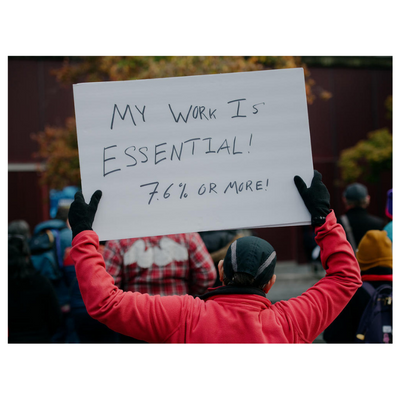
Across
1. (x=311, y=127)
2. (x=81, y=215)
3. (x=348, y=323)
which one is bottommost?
(x=348, y=323)

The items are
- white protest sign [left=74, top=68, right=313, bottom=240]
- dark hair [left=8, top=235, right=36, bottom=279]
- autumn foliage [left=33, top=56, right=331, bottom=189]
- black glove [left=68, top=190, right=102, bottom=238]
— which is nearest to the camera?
black glove [left=68, top=190, right=102, bottom=238]

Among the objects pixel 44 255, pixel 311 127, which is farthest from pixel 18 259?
pixel 311 127

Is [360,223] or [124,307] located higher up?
[360,223]

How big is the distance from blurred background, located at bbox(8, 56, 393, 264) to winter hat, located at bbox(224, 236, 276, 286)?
312 inches

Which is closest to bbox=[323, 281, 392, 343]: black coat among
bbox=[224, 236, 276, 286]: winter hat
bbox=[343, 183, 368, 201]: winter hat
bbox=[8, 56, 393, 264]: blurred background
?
bbox=[343, 183, 368, 201]: winter hat

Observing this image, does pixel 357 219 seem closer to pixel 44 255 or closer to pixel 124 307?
pixel 124 307

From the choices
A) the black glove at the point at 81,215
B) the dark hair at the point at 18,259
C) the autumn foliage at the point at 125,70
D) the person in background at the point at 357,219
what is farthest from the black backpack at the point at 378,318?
the autumn foliage at the point at 125,70

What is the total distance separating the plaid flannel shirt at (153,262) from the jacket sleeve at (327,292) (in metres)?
1.37

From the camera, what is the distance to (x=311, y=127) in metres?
12.7

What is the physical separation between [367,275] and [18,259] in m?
2.65

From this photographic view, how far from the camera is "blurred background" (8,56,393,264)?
1071 cm

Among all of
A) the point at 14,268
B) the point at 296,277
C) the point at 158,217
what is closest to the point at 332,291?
the point at 158,217

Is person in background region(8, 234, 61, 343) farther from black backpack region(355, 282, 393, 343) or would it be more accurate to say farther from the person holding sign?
black backpack region(355, 282, 393, 343)

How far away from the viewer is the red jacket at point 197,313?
4.84 feet
